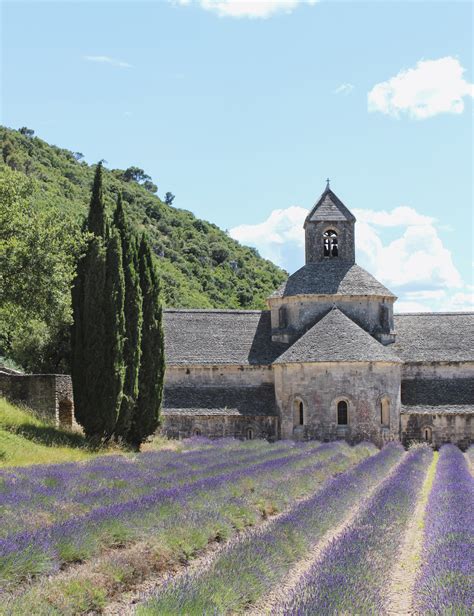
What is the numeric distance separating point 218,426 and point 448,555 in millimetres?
29507

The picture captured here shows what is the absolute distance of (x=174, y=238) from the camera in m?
103

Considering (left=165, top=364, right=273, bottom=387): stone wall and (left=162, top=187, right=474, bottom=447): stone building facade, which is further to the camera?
(left=165, top=364, right=273, bottom=387): stone wall

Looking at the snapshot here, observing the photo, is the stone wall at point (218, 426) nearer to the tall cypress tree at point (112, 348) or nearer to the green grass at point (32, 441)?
the tall cypress tree at point (112, 348)

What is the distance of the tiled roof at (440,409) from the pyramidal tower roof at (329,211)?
40.3ft

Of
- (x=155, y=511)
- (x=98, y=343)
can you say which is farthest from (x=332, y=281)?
(x=155, y=511)

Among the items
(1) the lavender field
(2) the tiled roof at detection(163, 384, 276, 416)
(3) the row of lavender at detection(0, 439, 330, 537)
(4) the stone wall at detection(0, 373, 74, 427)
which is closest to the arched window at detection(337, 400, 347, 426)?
(2) the tiled roof at detection(163, 384, 276, 416)

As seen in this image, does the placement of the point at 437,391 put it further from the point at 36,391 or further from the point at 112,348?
the point at 36,391

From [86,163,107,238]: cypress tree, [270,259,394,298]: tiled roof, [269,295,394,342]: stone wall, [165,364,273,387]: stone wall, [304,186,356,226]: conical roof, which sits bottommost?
[165,364,273,387]: stone wall

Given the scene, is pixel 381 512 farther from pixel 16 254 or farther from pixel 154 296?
pixel 154 296

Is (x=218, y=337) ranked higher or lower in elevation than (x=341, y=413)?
higher

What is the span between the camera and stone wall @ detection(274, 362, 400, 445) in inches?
1481

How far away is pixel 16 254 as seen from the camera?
2530 cm

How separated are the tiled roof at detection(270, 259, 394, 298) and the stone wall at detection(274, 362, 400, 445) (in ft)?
20.1

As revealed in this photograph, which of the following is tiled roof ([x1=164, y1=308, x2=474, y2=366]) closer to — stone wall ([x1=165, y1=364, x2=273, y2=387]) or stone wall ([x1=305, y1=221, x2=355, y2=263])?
stone wall ([x1=165, y1=364, x2=273, y2=387])
